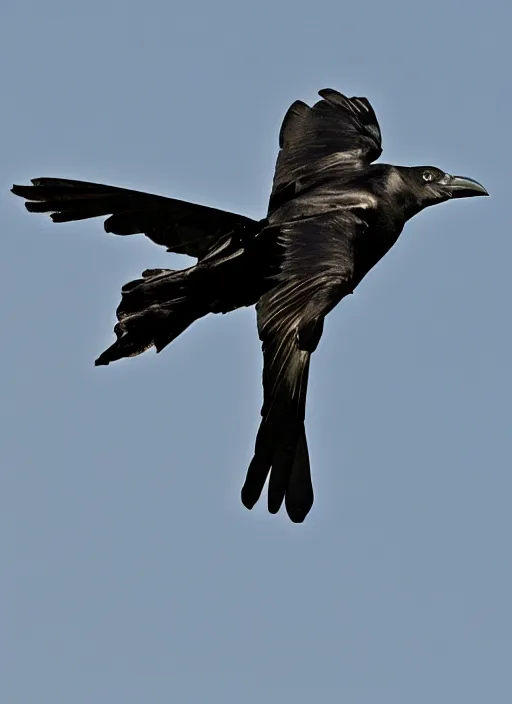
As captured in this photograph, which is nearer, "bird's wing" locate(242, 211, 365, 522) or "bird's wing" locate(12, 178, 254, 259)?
"bird's wing" locate(242, 211, 365, 522)

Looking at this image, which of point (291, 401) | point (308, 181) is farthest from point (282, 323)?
point (308, 181)

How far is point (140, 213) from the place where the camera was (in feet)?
87.3

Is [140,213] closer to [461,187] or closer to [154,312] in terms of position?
[154,312]

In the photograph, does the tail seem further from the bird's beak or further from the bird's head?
the bird's beak

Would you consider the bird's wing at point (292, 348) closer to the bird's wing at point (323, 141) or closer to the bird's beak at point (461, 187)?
the bird's wing at point (323, 141)

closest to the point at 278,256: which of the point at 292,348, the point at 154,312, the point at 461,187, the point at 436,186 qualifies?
the point at 292,348

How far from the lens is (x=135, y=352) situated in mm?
26219

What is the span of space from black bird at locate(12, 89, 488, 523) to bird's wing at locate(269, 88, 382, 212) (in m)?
0.04

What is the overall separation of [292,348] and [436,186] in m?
4.08

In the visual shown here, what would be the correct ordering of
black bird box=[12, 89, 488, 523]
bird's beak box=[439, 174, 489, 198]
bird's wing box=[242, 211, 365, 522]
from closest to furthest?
bird's wing box=[242, 211, 365, 522] → black bird box=[12, 89, 488, 523] → bird's beak box=[439, 174, 489, 198]

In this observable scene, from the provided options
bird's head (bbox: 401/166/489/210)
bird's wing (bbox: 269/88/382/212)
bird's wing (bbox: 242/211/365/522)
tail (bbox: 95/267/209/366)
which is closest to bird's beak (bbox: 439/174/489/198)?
bird's head (bbox: 401/166/489/210)

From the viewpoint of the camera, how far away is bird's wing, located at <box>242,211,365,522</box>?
24.6 metres

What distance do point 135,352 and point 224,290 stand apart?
1.19 metres

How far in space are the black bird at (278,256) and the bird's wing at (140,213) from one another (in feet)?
0.04
